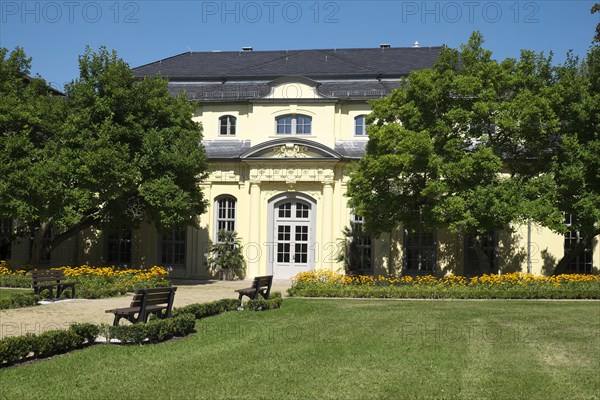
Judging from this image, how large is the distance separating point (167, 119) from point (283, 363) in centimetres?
1752

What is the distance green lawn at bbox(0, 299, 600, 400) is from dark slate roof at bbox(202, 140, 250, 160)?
52.6 feet

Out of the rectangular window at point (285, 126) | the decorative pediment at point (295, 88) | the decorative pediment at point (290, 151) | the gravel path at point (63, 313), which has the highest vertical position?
A: the decorative pediment at point (295, 88)

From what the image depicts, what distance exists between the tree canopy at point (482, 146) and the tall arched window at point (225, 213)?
7739mm

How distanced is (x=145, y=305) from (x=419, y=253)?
60.4 ft

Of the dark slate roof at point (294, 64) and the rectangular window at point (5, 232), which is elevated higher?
the dark slate roof at point (294, 64)

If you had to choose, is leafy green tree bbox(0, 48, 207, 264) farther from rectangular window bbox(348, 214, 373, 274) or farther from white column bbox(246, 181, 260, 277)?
rectangular window bbox(348, 214, 373, 274)

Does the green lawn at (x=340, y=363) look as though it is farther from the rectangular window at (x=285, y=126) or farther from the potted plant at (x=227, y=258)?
the rectangular window at (x=285, y=126)

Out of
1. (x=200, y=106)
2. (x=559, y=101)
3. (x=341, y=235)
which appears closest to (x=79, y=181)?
(x=200, y=106)

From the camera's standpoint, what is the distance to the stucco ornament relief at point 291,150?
94.4 ft

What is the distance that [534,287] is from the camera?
21.0 meters

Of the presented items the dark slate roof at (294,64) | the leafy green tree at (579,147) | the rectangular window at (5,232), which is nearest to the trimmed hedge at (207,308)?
the leafy green tree at (579,147)

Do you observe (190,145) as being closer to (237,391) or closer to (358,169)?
(358,169)

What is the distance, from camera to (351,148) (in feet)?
96.5

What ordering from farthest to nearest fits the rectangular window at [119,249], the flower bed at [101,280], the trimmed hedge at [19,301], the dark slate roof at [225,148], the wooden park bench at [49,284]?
the rectangular window at [119,249] < the dark slate roof at [225,148] < the flower bed at [101,280] < the wooden park bench at [49,284] < the trimmed hedge at [19,301]
